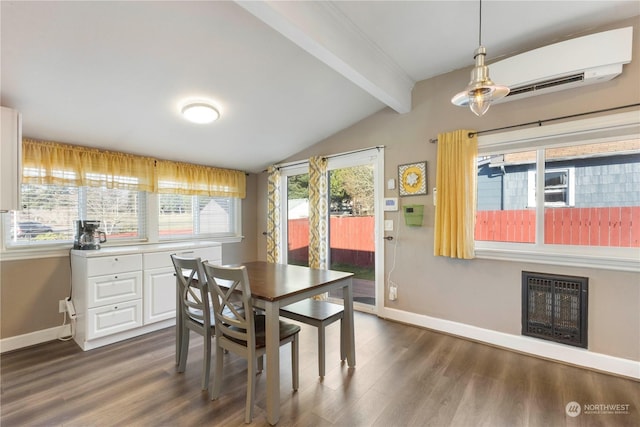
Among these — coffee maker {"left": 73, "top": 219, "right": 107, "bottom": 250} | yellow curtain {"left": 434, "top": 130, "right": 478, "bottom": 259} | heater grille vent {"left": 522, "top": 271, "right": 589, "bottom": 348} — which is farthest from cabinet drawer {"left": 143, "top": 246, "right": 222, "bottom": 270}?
heater grille vent {"left": 522, "top": 271, "right": 589, "bottom": 348}

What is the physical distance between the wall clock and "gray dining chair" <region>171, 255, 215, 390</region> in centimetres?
226

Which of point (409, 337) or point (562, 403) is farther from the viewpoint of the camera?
point (409, 337)

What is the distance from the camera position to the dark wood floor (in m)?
1.75

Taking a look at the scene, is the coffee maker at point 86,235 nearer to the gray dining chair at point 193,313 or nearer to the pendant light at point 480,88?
the gray dining chair at point 193,313

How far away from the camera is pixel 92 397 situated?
1959 millimetres

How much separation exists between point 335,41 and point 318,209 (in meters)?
2.16

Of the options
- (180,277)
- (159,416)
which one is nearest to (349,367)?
(159,416)

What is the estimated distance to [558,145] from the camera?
97.1 inches

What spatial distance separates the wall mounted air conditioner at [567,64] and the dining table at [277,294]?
7.07 feet

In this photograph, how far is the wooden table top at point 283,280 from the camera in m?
1.79

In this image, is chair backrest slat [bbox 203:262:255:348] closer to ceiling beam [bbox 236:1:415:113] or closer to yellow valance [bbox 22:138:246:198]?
ceiling beam [bbox 236:1:415:113]

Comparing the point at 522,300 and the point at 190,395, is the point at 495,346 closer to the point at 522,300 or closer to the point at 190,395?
the point at 522,300

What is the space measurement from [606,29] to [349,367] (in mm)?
3270

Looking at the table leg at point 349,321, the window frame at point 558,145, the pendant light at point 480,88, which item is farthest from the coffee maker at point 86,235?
the window frame at point 558,145
